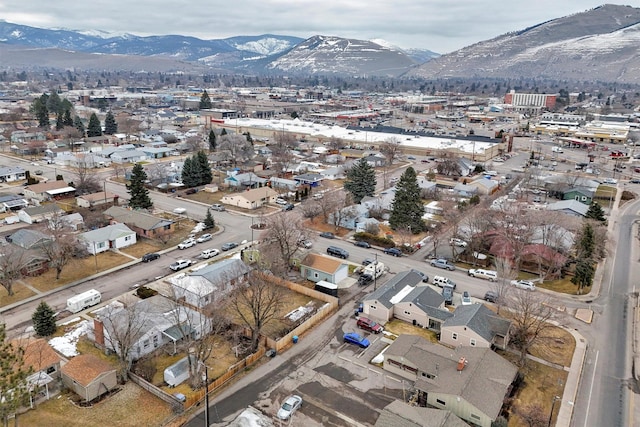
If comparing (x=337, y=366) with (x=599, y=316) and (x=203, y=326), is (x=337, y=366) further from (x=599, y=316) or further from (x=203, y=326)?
(x=599, y=316)

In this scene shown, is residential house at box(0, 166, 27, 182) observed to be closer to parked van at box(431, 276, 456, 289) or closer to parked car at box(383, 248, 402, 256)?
parked car at box(383, 248, 402, 256)

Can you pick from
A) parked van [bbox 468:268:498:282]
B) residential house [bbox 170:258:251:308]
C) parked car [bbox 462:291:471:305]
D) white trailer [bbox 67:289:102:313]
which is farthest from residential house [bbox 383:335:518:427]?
white trailer [bbox 67:289:102:313]

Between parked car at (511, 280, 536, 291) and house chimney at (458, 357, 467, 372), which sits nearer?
house chimney at (458, 357, 467, 372)

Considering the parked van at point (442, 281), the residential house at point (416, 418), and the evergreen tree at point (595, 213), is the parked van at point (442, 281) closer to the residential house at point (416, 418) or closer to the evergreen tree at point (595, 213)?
the residential house at point (416, 418)

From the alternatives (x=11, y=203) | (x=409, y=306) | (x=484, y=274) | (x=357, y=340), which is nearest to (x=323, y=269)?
(x=409, y=306)

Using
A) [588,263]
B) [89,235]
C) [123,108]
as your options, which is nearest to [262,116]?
[123,108]

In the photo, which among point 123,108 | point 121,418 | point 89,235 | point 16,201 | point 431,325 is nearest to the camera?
point 121,418

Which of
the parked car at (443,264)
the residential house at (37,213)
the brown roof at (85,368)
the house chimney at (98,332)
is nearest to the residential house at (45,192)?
the residential house at (37,213)
